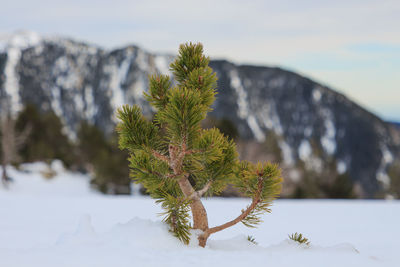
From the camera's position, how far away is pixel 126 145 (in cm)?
364

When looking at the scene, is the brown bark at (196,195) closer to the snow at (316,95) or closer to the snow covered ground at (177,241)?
the snow covered ground at (177,241)

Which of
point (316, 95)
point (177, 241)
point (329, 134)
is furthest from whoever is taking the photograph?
point (316, 95)

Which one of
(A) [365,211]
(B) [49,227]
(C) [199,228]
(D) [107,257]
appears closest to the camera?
(D) [107,257]

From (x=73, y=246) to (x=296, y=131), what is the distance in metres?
190

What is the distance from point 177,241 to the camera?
362 cm

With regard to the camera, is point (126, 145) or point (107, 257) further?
point (126, 145)

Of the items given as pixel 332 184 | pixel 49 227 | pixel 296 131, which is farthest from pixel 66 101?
pixel 49 227

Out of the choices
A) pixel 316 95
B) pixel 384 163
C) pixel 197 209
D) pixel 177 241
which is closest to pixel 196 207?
pixel 197 209

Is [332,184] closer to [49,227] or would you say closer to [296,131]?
[49,227]

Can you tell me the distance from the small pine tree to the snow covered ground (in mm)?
374

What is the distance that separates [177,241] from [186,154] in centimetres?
91

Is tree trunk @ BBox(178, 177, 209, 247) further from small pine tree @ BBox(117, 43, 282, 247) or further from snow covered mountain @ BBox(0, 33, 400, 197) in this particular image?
snow covered mountain @ BBox(0, 33, 400, 197)

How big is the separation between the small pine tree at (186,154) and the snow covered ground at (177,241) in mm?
374

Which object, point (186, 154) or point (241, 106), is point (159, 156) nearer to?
point (186, 154)
